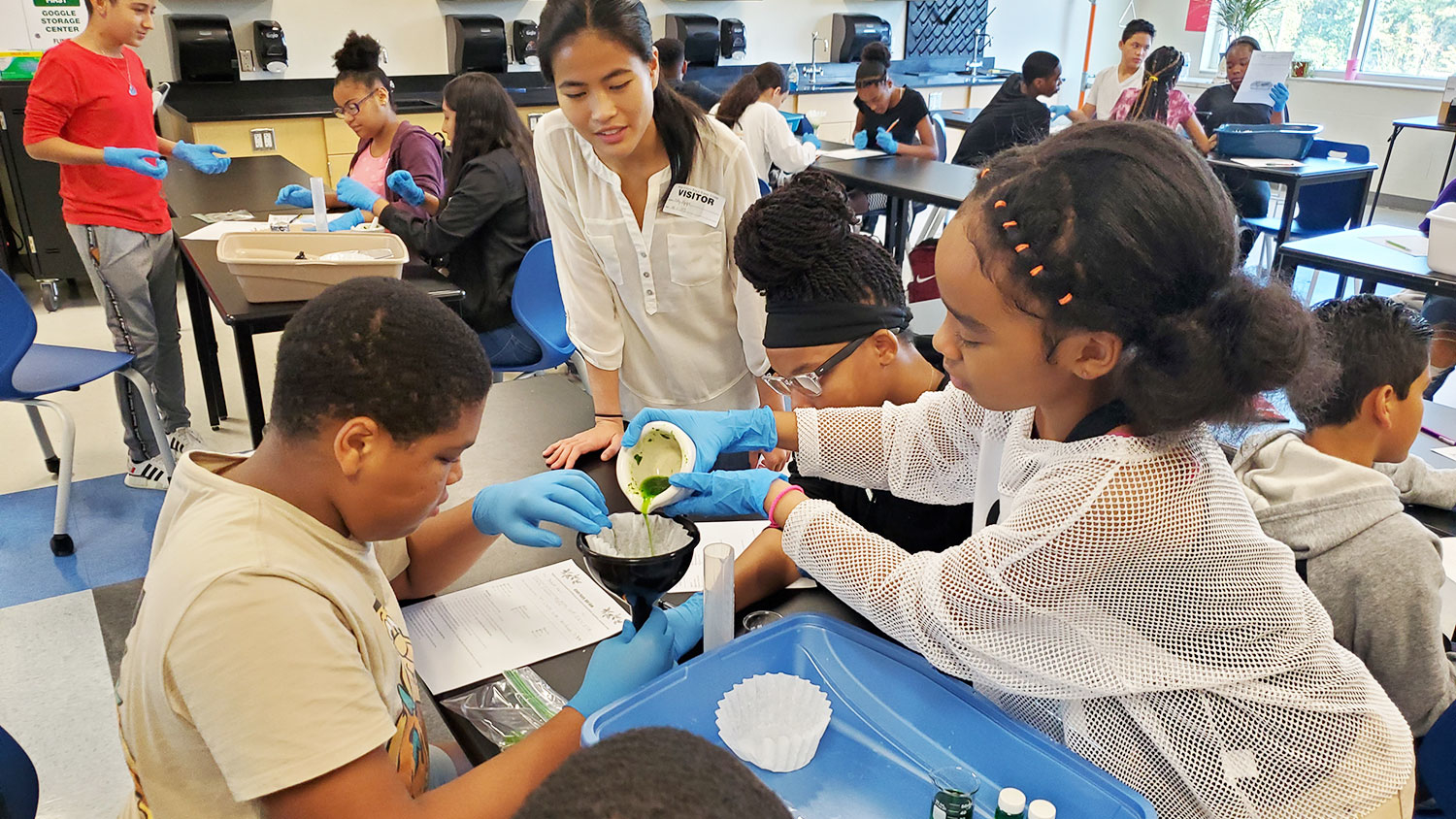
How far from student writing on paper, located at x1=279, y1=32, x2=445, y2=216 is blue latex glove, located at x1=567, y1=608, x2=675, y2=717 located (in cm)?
267

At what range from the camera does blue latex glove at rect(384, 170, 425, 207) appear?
10.6 feet

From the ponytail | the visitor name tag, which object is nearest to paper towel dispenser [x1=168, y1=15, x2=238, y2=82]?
the ponytail

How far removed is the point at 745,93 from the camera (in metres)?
4.75

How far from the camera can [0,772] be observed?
109 cm

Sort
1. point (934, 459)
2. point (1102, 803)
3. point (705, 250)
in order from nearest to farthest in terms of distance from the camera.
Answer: point (1102, 803) < point (934, 459) < point (705, 250)

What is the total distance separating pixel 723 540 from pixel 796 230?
507mm

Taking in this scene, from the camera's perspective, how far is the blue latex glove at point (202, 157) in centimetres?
345

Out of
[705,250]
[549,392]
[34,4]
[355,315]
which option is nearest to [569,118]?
[705,250]

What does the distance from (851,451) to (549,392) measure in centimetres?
83

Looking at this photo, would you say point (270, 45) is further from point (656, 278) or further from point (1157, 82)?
point (1157, 82)

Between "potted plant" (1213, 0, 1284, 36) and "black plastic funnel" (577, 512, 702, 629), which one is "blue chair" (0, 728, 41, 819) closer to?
"black plastic funnel" (577, 512, 702, 629)

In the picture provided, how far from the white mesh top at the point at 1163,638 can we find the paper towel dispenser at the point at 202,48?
5517 mm

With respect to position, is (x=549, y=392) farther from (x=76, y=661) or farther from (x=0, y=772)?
(x=76, y=661)

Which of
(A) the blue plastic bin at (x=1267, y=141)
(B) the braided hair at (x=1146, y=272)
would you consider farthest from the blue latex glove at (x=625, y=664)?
(A) the blue plastic bin at (x=1267, y=141)
